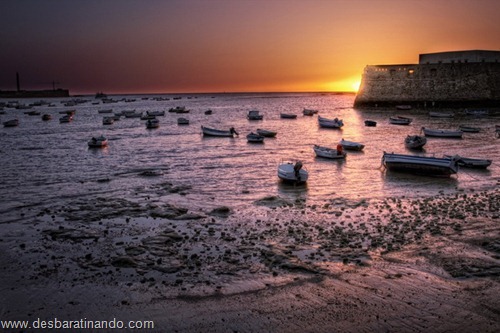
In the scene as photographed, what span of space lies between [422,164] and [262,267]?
16.8 metres

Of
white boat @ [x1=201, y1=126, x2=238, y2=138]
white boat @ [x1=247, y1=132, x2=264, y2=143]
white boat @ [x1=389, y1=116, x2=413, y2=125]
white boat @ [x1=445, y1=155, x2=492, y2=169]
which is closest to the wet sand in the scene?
white boat @ [x1=445, y1=155, x2=492, y2=169]

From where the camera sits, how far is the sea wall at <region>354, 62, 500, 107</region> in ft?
287

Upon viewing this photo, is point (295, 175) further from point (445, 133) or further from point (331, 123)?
point (331, 123)

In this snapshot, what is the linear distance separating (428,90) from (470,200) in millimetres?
83096

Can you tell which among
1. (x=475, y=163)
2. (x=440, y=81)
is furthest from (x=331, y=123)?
(x=440, y=81)

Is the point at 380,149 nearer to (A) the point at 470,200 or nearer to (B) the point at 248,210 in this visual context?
(A) the point at 470,200

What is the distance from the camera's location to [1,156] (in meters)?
35.7

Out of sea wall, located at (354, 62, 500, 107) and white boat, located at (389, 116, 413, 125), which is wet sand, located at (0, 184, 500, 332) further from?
sea wall, located at (354, 62, 500, 107)

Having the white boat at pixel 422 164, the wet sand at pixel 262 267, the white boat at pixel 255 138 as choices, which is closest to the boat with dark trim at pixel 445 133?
the white boat at pixel 255 138

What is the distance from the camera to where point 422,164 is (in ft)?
79.9

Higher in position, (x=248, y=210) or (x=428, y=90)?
(x=428, y=90)

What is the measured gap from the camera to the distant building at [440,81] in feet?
287

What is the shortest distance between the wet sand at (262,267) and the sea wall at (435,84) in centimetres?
8280

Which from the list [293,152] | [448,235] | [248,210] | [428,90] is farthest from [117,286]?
[428,90]
